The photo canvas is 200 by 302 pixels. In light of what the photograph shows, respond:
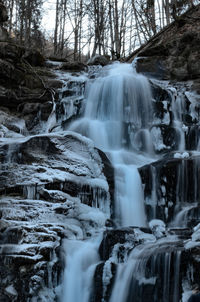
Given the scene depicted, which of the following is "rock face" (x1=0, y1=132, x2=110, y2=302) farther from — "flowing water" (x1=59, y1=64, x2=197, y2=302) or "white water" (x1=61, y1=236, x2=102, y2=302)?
"flowing water" (x1=59, y1=64, x2=197, y2=302)

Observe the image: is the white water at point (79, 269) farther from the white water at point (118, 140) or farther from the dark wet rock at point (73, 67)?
the dark wet rock at point (73, 67)

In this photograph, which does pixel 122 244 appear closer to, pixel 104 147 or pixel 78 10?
pixel 104 147

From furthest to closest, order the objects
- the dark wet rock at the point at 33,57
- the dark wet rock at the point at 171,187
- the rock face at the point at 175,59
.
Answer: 1. the dark wet rock at the point at 33,57
2. the rock face at the point at 175,59
3. the dark wet rock at the point at 171,187

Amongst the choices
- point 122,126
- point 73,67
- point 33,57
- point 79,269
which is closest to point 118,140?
point 122,126

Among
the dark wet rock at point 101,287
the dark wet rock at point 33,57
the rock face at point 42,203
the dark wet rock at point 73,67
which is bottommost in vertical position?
the dark wet rock at point 101,287

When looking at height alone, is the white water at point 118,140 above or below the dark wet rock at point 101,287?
above

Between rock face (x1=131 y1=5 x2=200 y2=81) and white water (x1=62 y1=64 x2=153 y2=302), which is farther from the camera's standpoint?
rock face (x1=131 y1=5 x2=200 y2=81)

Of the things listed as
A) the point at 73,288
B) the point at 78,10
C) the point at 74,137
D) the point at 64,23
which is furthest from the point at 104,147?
the point at 64,23

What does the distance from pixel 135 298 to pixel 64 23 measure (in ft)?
66.0

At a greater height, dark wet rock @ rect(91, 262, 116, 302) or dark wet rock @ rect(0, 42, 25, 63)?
dark wet rock @ rect(0, 42, 25, 63)

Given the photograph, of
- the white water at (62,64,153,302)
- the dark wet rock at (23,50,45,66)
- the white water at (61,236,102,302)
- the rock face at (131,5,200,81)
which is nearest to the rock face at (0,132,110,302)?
the white water at (61,236,102,302)

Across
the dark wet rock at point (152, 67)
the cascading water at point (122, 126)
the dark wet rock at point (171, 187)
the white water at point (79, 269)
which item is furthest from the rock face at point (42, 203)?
the dark wet rock at point (152, 67)

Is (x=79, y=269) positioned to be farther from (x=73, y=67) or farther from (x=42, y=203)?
(x=73, y=67)

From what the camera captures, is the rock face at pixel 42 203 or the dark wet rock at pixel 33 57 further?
the dark wet rock at pixel 33 57
